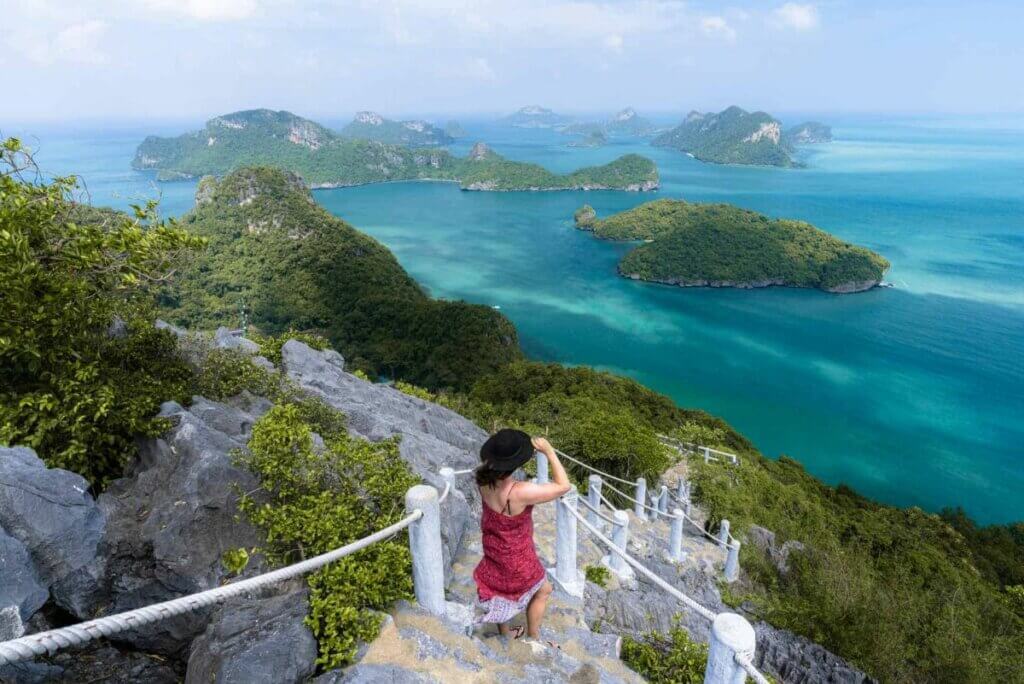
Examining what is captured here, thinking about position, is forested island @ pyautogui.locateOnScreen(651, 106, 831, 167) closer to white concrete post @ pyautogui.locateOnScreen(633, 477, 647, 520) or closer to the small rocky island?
the small rocky island

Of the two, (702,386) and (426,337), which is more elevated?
(426,337)

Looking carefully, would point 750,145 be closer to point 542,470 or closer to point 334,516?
point 542,470

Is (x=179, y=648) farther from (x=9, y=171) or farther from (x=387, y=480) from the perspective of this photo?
(x=9, y=171)

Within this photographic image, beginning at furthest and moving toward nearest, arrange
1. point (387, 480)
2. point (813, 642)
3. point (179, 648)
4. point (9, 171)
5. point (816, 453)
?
point (816, 453)
point (813, 642)
point (9, 171)
point (387, 480)
point (179, 648)

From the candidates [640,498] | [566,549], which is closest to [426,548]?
[566,549]

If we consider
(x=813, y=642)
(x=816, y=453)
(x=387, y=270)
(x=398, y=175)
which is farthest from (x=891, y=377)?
(x=398, y=175)

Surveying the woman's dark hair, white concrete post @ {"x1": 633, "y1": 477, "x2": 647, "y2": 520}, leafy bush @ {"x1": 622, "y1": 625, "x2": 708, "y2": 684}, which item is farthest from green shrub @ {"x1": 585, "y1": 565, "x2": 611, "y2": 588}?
white concrete post @ {"x1": 633, "y1": 477, "x2": 647, "y2": 520}

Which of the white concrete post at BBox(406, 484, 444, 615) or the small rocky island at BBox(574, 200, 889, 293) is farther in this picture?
the small rocky island at BBox(574, 200, 889, 293)

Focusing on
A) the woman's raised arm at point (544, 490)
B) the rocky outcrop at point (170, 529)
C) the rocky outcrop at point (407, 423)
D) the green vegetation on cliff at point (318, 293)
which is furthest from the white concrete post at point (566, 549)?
the green vegetation on cliff at point (318, 293)
